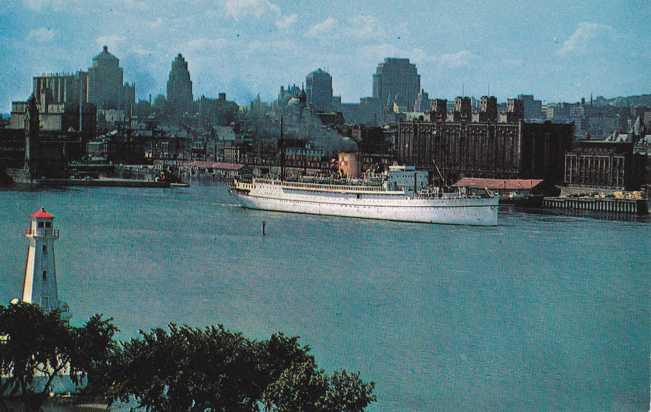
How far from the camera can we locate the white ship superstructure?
51.2ft

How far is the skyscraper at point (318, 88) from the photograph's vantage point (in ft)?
75.9

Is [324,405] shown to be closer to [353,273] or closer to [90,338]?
[90,338]

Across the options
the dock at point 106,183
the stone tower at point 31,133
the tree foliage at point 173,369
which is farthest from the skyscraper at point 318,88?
the tree foliage at point 173,369

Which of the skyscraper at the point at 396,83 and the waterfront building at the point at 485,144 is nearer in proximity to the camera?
the skyscraper at the point at 396,83

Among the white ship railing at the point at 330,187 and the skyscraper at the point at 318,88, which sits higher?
the skyscraper at the point at 318,88

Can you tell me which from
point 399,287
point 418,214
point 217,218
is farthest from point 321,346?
point 418,214

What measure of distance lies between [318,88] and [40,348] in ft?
60.9

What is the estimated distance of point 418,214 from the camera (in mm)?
15828

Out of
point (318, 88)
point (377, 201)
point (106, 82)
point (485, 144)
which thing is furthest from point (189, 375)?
point (485, 144)

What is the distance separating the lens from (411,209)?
1591 cm

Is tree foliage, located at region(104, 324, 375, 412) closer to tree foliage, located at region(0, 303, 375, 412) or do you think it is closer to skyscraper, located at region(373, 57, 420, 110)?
tree foliage, located at region(0, 303, 375, 412)

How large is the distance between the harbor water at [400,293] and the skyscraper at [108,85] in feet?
4.70

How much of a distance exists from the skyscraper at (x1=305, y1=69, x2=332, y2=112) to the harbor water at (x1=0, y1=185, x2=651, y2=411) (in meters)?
9.01

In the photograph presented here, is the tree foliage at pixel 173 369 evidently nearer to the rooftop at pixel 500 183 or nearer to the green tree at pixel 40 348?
the green tree at pixel 40 348
